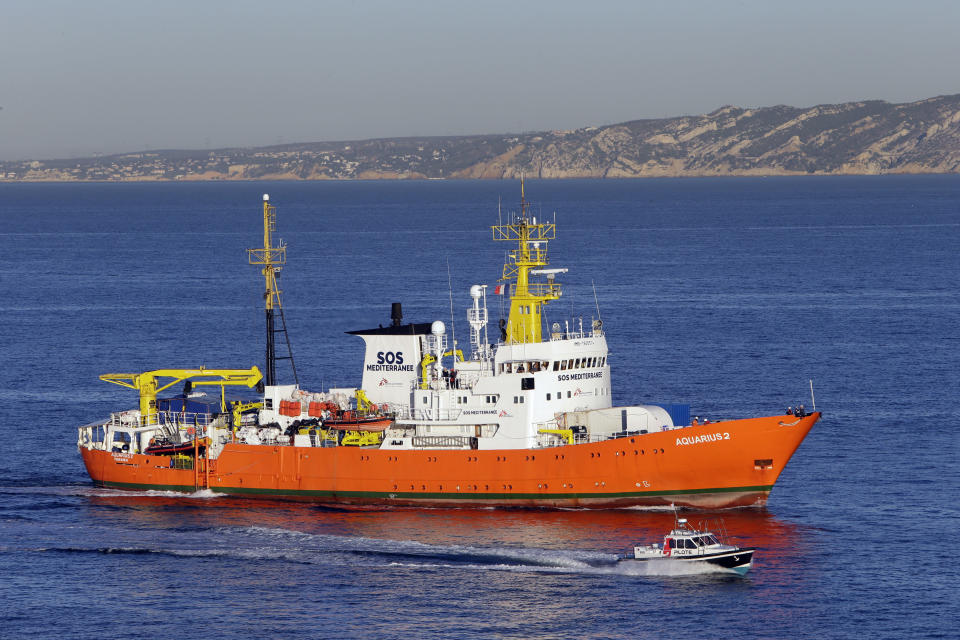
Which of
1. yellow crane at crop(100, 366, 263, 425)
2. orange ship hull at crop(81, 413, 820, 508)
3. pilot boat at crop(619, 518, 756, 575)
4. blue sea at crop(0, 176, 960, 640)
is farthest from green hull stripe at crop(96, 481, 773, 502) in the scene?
pilot boat at crop(619, 518, 756, 575)

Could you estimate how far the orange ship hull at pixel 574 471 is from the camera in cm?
5519

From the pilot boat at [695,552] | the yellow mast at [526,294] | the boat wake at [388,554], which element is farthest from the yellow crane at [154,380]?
the pilot boat at [695,552]

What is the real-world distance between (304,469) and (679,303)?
207 feet

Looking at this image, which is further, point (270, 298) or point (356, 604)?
point (270, 298)

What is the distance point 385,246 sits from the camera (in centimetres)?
18488

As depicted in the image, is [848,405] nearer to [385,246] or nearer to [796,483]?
[796,483]

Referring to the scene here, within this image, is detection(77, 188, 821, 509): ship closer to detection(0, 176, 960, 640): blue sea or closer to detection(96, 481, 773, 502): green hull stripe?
detection(96, 481, 773, 502): green hull stripe

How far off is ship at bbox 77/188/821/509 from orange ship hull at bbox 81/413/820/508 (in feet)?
0.18

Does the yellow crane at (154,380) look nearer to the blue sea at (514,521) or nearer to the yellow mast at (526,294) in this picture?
the blue sea at (514,521)

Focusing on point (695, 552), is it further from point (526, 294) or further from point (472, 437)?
point (526, 294)

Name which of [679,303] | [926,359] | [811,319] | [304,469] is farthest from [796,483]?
[679,303]

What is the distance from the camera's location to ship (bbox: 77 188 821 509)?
5562 cm

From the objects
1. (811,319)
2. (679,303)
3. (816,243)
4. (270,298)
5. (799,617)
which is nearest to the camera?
(799,617)

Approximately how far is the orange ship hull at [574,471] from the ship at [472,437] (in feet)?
0.18
